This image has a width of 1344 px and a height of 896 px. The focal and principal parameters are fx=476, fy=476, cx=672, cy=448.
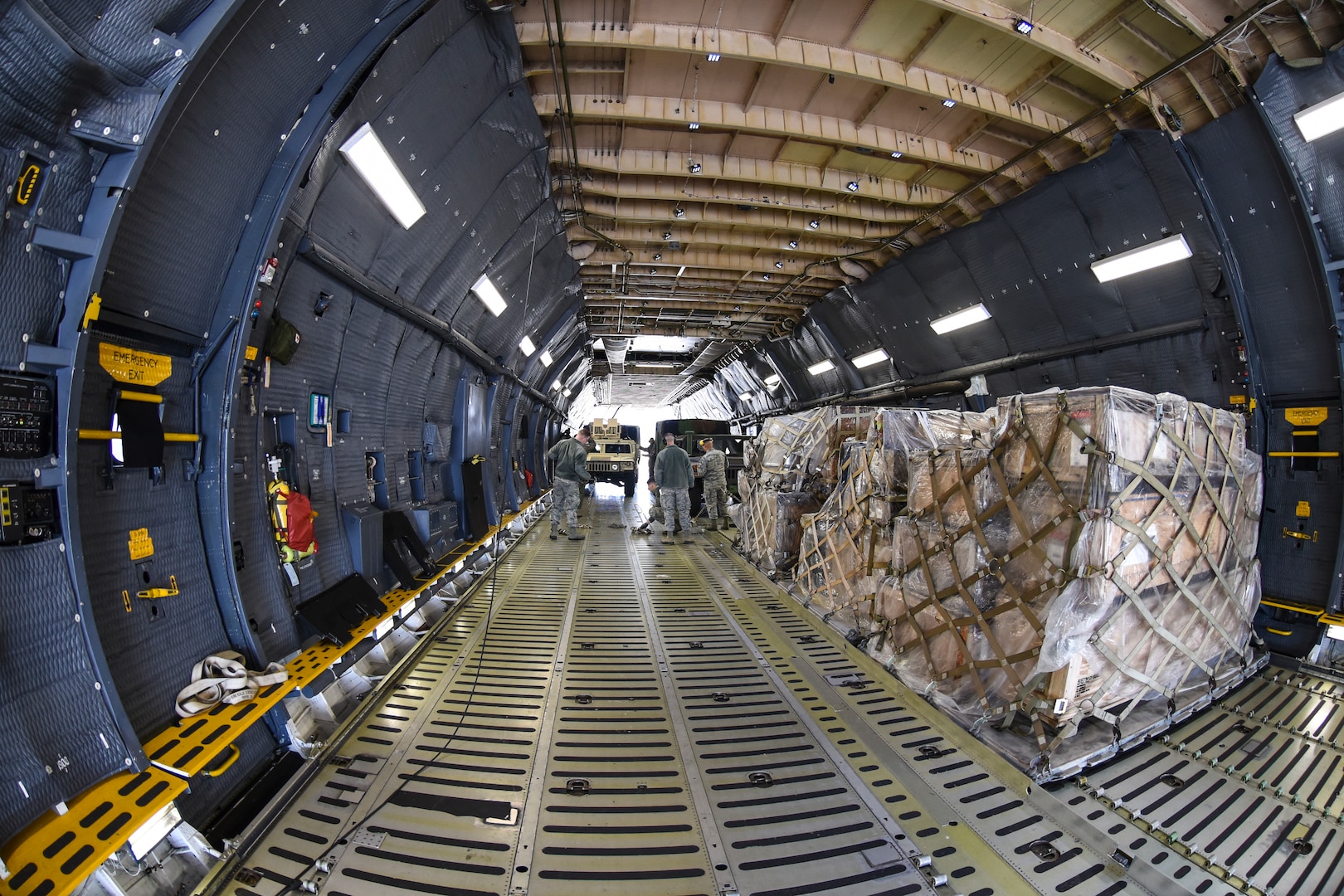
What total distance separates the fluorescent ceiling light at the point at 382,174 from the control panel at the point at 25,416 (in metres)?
2.67

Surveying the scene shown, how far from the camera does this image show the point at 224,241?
3.09 meters

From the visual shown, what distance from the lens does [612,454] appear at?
17.6m

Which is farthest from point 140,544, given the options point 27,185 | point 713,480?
point 713,480

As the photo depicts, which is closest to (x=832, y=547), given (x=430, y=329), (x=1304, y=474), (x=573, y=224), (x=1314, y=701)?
(x=1314, y=701)

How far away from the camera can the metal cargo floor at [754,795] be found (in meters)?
2.23

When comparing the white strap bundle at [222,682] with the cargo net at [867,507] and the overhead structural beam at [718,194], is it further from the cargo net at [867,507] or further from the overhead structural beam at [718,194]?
the overhead structural beam at [718,194]

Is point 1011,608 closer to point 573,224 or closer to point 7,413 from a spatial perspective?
point 7,413

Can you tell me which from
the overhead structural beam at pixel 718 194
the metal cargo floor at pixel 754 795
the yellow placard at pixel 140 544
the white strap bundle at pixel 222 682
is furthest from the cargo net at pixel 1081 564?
the overhead structural beam at pixel 718 194

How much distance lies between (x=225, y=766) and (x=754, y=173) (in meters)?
8.64

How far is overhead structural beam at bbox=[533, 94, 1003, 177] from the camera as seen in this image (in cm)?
603

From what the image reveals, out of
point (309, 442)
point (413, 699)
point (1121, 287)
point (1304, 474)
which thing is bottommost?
point (413, 699)

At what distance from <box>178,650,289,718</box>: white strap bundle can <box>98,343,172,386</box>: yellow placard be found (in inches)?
67.8

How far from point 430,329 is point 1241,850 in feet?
26.6

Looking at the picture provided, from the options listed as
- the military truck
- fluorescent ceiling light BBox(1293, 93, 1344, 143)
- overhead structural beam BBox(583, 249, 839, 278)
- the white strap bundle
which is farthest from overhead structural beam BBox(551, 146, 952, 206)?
the military truck
